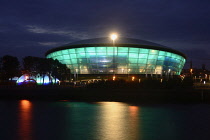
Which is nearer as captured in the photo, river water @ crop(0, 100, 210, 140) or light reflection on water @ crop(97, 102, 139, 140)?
river water @ crop(0, 100, 210, 140)

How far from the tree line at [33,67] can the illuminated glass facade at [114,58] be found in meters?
10.7

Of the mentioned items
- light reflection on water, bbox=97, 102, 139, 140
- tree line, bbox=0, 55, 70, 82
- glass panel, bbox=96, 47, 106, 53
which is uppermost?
glass panel, bbox=96, 47, 106, 53

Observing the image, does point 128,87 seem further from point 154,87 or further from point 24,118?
point 24,118

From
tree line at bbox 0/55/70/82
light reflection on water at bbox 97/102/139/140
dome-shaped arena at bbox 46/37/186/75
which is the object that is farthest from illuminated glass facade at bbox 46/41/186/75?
light reflection on water at bbox 97/102/139/140

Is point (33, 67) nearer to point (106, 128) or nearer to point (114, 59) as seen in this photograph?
point (114, 59)

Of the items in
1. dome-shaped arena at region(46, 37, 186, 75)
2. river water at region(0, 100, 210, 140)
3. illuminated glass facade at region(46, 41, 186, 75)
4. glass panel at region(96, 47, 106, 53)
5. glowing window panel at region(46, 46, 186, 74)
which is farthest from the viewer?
glowing window panel at region(46, 46, 186, 74)

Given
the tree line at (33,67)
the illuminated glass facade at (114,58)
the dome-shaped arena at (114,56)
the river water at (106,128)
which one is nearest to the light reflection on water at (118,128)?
the river water at (106,128)

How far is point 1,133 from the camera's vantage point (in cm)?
927

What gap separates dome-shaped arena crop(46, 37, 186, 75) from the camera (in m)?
67.1

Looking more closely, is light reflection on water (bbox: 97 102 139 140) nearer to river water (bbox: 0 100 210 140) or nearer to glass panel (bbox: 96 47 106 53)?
river water (bbox: 0 100 210 140)

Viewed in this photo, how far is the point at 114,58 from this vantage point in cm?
6812

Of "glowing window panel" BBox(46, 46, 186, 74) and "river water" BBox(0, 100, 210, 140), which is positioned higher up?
"glowing window panel" BBox(46, 46, 186, 74)

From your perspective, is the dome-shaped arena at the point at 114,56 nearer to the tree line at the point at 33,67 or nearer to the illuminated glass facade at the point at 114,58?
the illuminated glass facade at the point at 114,58

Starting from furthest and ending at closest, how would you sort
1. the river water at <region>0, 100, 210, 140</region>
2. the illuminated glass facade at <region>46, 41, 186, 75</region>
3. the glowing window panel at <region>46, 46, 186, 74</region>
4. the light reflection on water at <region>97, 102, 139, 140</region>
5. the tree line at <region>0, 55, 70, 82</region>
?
the glowing window panel at <region>46, 46, 186, 74</region> → the illuminated glass facade at <region>46, 41, 186, 75</region> → the tree line at <region>0, 55, 70, 82</region> → the light reflection on water at <region>97, 102, 139, 140</region> → the river water at <region>0, 100, 210, 140</region>
